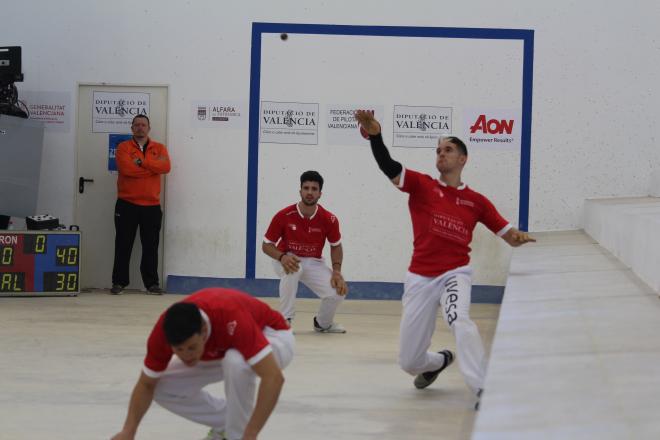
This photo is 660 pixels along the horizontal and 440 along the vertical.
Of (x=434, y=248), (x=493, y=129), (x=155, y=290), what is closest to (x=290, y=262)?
(x=434, y=248)

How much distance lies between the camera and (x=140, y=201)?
977 centimetres

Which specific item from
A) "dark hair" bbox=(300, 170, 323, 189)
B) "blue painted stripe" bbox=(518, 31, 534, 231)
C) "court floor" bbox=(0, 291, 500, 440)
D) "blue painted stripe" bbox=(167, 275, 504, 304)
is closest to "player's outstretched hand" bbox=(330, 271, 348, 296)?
"court floor" bbox=(0, 291, 500, 440)

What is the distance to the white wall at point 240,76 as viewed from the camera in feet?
32.3

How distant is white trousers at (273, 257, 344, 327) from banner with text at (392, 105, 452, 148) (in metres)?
2.75

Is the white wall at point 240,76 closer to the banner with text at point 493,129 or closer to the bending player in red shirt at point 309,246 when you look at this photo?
the banner with text at point 493,129

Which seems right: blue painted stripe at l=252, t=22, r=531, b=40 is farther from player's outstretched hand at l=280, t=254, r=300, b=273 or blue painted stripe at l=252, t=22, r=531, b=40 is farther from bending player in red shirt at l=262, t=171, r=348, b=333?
player's outstretched hand at l=280, t=254, r=300, b=273

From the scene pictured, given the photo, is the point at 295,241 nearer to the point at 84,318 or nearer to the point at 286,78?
the point at 84,318

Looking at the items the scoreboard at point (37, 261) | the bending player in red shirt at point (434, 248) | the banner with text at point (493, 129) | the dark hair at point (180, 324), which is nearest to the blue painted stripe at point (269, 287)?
the scoreboard at point (37, 261)

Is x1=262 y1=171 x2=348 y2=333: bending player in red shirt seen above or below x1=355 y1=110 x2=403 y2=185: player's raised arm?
below

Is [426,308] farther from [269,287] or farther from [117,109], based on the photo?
[117,109]

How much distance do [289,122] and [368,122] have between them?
17.1 feet

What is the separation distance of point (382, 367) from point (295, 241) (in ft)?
5.79

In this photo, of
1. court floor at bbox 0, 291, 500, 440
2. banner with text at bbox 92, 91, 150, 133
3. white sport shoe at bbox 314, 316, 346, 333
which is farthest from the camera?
banner with text at bbox 92, 91, 150, 133

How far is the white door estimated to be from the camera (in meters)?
10.1
